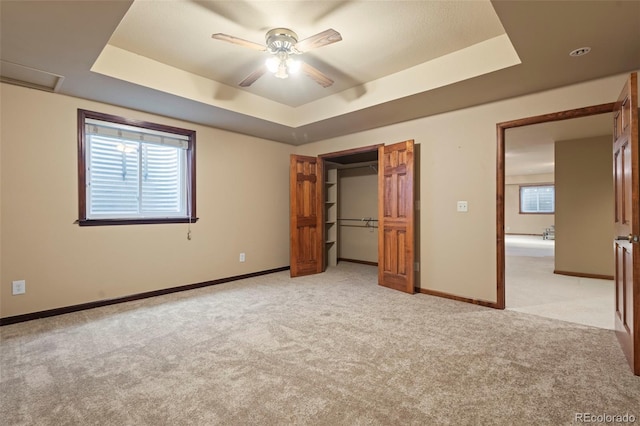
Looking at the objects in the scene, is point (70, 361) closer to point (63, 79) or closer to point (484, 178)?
point (63, 79)

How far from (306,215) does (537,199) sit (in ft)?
36.3

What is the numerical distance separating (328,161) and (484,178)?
3016 millimetres

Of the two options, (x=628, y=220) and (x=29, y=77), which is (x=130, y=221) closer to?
(x=29, y=77)

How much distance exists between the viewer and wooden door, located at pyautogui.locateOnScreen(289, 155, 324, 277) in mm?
4914

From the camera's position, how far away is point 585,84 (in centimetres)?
290

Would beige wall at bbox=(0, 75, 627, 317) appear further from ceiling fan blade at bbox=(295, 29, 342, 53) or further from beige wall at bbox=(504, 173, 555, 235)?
beige wall at bbox=(504, 173, 555, 235)

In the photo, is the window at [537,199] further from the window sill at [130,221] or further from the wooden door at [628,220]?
the window sill at [130,221]

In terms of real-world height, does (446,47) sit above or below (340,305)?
above

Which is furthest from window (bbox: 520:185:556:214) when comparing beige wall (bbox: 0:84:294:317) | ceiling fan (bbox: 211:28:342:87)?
ceiling fan (bbox: 211:28:342:87)

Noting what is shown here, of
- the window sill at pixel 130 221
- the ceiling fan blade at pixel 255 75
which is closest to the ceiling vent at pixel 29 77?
the window sill at pixel 130 221

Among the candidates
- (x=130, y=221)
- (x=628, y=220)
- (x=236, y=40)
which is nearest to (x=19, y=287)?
(x=130, y=221)

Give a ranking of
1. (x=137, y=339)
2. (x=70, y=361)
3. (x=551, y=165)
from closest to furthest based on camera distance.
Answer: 1. (x=70, y=361)
2. (x=137, y=339)
3. (x=551, y=165)

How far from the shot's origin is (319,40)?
91.3 inches

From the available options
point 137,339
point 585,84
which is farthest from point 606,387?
point 137,339
